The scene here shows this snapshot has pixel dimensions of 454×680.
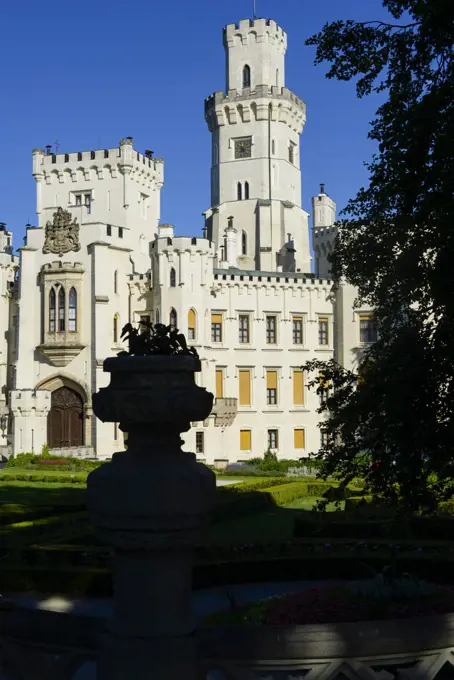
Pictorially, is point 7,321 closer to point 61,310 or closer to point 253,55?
point 61,310

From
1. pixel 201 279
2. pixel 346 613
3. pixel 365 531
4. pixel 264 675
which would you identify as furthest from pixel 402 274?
pixel 201 279

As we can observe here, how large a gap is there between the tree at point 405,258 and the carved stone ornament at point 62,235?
36.8 meters

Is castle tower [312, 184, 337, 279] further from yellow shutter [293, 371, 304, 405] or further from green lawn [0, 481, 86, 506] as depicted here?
green lawn [0, 481, 86, 506]

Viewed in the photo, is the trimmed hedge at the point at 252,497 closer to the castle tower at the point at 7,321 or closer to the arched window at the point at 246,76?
the castle tower at the point at 7,321

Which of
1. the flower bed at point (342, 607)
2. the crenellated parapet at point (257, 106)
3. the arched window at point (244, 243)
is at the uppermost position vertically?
the crenellated parapet at point (257, 106)

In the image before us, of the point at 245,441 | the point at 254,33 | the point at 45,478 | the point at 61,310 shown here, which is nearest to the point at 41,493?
the point at 45,478

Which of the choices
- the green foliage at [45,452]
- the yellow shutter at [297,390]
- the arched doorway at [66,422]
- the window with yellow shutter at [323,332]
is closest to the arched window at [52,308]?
the arched doorway at [66,422]

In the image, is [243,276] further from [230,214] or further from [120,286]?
[230,214]

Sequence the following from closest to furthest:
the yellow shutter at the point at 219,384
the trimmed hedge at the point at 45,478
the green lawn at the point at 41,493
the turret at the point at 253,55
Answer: the green lawn at the point at 41,493, the trimmed hedge at the point at 45,478, the yellow shutter at the point at 219,384, the turret at the point at 253,55

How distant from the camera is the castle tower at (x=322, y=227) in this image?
5547cm

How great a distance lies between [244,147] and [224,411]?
67.2ft

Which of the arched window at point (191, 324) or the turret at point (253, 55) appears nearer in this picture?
the arched window at point (191, 324)

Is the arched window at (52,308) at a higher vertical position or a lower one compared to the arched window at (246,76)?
lower

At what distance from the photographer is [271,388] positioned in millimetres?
48125
